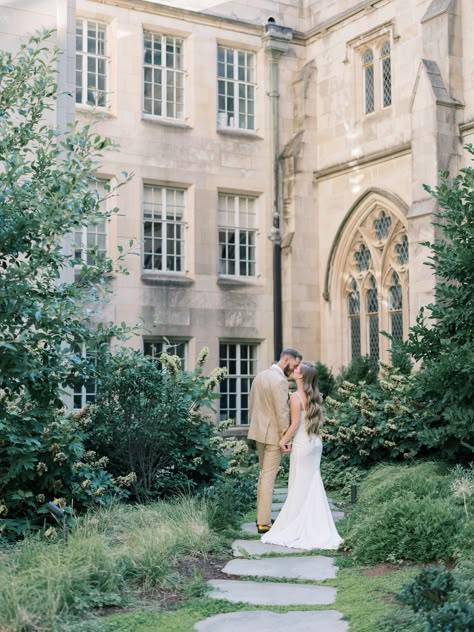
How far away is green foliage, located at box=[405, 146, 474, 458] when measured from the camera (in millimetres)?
10695

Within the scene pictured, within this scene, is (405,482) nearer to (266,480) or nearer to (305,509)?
(305,509)

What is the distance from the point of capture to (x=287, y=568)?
7688 millimetres

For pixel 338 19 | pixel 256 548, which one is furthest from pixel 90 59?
pixel 256 548

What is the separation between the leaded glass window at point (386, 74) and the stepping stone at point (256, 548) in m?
13.1

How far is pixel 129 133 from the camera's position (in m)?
19.4

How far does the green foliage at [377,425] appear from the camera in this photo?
41.8 feet

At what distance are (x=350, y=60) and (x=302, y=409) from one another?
13.1m

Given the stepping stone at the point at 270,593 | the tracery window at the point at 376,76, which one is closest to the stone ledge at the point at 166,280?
the tracery window at the point at 376,76

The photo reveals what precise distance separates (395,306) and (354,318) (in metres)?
1.36

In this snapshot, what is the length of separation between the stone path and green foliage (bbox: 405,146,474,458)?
3.02 meters

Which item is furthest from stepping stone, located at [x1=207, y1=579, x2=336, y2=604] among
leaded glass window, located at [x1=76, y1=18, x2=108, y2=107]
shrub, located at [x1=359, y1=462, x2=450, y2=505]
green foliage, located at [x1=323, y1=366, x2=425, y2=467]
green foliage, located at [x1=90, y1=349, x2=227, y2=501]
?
leaded glass window, located at [x1=76, y1=18, x2=108, y2=107]

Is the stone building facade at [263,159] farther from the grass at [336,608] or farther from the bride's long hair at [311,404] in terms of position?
the grass at [336,608]

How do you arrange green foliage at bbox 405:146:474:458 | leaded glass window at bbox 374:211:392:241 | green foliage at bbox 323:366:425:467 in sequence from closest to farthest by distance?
1. green foliage at bbox 405:146:474:458
2. green foliage at bbox 323:366:425:467
3. leaded glass window at bbox 374:211:392:241

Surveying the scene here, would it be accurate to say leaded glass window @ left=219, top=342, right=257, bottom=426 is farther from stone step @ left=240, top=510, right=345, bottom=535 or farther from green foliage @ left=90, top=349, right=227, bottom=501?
stone step @ left=240, top=510, right=345, bottom=535
